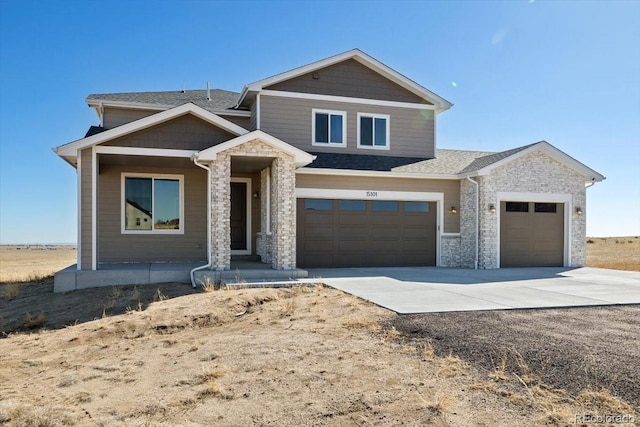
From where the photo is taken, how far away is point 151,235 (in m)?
14.9

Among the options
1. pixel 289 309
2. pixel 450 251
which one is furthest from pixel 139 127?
pixel 450 251

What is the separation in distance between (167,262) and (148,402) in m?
10.4

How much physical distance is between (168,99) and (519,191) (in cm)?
1312

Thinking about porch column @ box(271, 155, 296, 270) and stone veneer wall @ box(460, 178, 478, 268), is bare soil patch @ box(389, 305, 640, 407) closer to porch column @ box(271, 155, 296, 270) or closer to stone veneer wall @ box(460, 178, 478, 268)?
porch column @ box(271, 155, 296, 270)

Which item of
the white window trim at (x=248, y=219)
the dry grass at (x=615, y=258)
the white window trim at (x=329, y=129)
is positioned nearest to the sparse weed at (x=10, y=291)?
the white window trim at (x=248, y=219)

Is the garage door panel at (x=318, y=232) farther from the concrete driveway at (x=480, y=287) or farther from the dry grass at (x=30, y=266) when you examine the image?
the dry grass at (x=30, y=266)

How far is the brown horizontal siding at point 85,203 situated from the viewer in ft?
38.4

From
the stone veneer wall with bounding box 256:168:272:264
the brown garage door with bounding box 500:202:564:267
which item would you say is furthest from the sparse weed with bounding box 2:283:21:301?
the brown garage door with bounding box 500:202:564:267

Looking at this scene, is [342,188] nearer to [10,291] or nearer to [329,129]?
[329,129]

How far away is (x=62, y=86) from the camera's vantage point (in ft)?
56.2

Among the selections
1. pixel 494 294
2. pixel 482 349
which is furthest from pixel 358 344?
pixel 494 294

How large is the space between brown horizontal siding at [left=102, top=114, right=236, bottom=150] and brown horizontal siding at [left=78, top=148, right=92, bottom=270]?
0.82m

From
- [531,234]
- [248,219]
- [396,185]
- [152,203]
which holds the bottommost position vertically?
[531,234]

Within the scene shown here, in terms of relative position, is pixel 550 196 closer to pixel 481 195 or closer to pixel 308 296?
pixel 481 195
